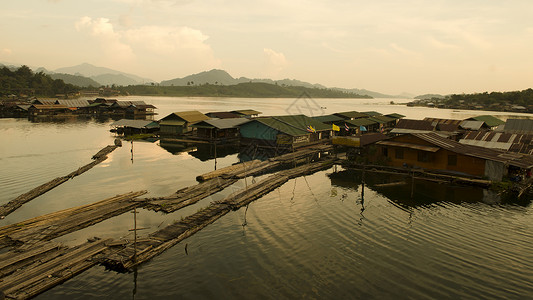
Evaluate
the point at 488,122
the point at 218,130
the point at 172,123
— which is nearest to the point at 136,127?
the point at 172,123

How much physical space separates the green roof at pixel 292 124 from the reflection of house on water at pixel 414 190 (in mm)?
15777

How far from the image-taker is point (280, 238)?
23703mm

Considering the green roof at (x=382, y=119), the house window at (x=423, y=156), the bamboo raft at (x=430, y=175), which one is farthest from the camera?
the green roof at (x=382, y=119)

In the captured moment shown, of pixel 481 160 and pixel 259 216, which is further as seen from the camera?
pixel 481 160

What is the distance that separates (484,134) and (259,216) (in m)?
42.2

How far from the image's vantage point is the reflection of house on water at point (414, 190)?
3253 centimetres

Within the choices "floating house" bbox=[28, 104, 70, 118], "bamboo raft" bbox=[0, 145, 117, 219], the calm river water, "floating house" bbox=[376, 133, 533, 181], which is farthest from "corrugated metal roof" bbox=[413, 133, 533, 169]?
"floating house" bbox=[28, 104, 70, 118]

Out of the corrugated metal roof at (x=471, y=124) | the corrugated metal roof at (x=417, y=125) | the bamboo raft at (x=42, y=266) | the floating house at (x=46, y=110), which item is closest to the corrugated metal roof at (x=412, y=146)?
the corrugated metal roof at (x=417, y=125)

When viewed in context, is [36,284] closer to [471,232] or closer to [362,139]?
[471,232]

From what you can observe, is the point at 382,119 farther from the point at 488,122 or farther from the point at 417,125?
the point at 488,122

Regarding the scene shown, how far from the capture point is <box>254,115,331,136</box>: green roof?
56287mm

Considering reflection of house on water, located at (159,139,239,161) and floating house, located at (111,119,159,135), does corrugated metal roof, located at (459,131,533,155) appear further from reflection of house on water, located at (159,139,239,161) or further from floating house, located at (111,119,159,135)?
floating house, located at (111,119,159,135)

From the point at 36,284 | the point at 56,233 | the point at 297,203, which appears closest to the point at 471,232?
the point at 297,203

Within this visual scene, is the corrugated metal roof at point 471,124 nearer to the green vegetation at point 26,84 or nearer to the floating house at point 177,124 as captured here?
the floating house at point 177,124
